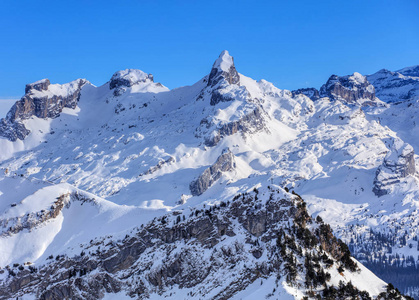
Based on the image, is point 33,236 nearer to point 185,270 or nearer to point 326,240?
point 185,270

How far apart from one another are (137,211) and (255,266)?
54777mm

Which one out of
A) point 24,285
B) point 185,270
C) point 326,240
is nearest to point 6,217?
point 24,285

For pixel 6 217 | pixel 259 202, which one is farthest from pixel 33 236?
pixel 259 202

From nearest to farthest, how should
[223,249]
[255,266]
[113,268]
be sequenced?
[255,266]
[223,249]
[113,268]

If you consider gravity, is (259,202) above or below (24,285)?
above

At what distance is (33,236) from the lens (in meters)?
158

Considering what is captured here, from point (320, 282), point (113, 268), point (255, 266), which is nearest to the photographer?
point (320, 282)

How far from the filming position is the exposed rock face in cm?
10944

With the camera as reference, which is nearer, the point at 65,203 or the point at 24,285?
the point at 24,285

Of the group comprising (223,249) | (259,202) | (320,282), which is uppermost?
(259,202)

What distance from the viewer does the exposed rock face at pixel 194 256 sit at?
109438 millimetres

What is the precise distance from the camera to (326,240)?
4466 inches

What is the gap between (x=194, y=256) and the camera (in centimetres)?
11762

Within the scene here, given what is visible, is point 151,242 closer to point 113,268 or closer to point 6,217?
point 113,268
